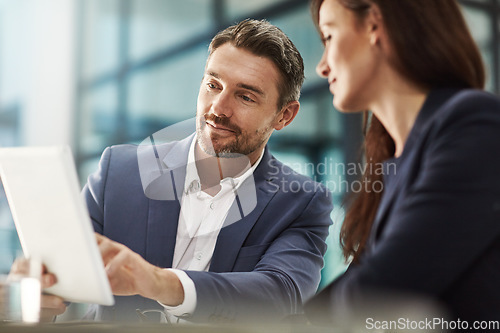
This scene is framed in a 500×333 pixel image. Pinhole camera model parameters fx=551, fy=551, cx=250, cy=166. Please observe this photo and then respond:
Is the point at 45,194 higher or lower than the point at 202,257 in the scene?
higher

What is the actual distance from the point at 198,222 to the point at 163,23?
261 cm

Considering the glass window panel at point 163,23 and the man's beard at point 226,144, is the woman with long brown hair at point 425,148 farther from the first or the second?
the glass window panel at point 163,23

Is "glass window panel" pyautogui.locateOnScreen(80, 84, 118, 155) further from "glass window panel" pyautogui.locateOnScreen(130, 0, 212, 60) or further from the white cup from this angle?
the white cup

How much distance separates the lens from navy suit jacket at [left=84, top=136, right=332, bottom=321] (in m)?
1.65

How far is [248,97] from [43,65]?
2.82 m

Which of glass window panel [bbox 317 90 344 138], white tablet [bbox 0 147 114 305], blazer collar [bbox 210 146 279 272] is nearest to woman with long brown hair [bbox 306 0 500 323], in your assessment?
white tablet [bbox 0 147 114 305]

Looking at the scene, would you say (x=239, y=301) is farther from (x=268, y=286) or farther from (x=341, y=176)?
(x=341, y=176)

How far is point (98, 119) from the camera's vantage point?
13.6 feet

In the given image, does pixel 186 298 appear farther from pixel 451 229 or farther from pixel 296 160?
pixel 296 160

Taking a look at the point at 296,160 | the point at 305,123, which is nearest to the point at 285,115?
the point at 296,160

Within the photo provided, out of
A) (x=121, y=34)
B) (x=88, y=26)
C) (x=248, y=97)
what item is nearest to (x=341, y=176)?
(x=248, y=97)

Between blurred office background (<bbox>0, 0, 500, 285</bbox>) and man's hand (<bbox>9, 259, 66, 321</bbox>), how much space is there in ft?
8.87

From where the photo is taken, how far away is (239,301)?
1503mm

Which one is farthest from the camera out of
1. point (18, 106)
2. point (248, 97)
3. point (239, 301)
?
point (18, 106)
